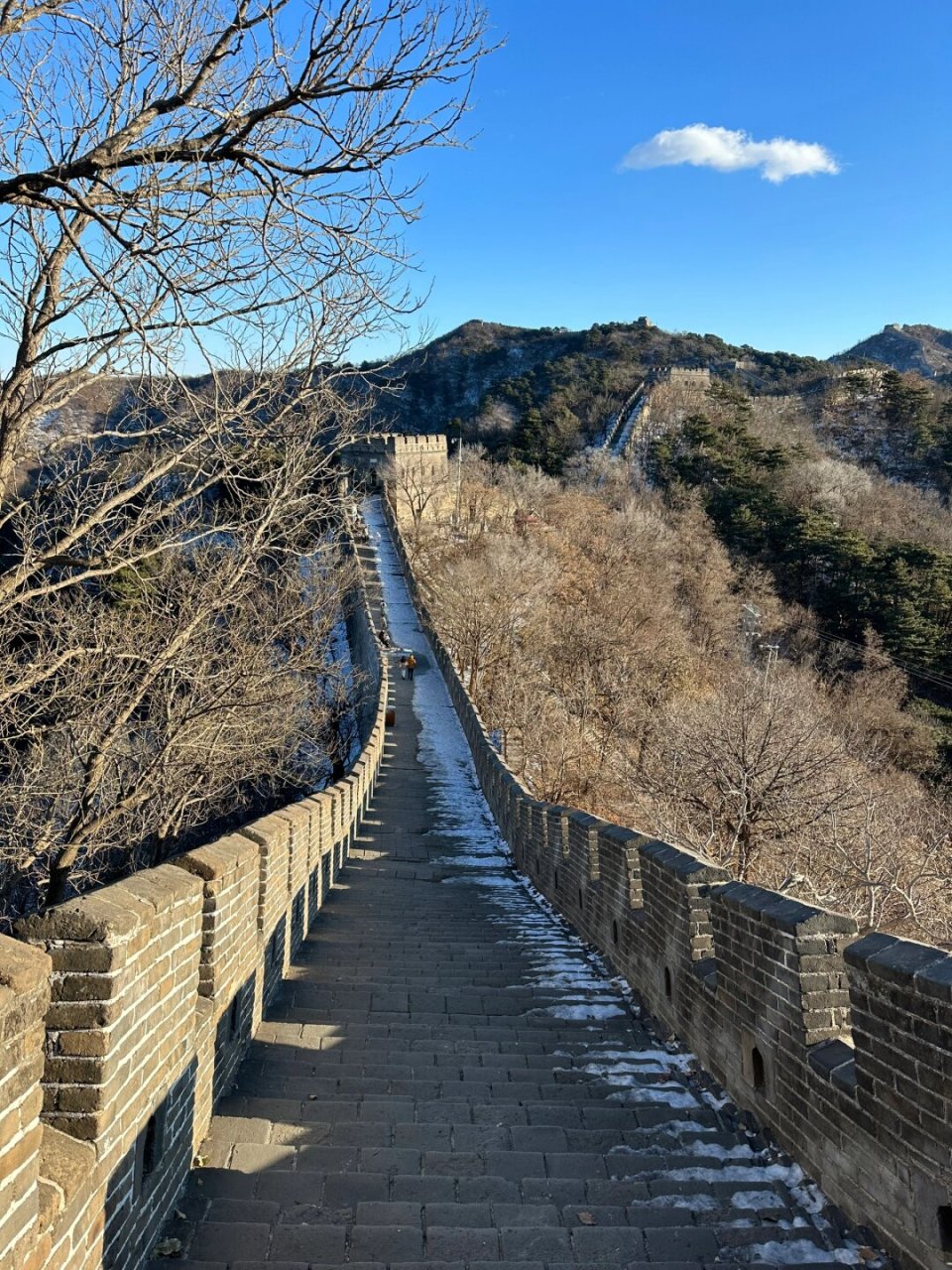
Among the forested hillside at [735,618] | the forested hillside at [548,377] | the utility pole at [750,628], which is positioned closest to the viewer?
the forested hillside at [735,618]

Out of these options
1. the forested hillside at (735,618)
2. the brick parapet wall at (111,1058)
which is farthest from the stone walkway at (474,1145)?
the forested hillside at (735,618)

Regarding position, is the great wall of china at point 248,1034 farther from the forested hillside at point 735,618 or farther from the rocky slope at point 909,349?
the rocky slope at point 909,349

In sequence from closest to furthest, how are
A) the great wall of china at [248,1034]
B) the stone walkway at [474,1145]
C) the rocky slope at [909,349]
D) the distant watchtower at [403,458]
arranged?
the great wall of china at [248,1034] < the stone walkway at [474,1145] < the distant watchtower at [403,458] < the rocky slope at [909,349]

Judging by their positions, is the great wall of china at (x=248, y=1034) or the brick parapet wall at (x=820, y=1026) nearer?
the great wall of china at (x=248, y=1034)

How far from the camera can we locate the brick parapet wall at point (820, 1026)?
3.09 m

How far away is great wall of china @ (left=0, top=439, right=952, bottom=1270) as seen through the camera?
2.35m

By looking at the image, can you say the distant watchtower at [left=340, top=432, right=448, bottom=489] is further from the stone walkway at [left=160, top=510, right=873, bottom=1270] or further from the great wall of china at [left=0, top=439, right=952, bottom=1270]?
the great wall of china at [left=0, top=439, right=952, bottom=1270]

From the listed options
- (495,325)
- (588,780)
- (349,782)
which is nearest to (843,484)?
(588,780)

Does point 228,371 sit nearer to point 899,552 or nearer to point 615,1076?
point 615,1076

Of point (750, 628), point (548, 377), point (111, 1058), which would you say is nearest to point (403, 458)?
point (750, 628)

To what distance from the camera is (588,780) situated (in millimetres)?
24406

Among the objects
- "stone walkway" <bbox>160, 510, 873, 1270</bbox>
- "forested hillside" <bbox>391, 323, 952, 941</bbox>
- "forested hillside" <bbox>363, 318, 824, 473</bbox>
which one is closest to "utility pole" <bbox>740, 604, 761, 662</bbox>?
"forested hillside" <bbox>391, 323, 952, 941</bbox>

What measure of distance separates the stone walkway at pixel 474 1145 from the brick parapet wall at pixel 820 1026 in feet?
0.71

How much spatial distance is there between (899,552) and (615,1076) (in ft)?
150
